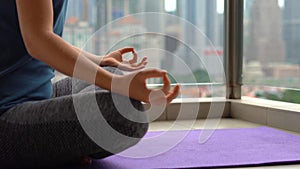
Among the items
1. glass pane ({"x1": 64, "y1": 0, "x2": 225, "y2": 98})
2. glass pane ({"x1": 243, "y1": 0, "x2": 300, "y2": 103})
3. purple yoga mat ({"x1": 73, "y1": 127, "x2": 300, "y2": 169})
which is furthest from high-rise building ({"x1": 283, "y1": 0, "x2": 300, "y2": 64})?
purple yoga mat ({"x1": 73, "y1": 127, "x2": 300, "y2": 169})

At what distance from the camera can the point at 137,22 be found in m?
1.71

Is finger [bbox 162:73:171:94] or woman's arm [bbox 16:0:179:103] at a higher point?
woman's arm [bbox 16:0:179:103]

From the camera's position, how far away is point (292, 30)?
2043 mm

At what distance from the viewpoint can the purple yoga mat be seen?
126cm

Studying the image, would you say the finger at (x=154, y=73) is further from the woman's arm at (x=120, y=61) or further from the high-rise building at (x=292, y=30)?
the high-rise building at (x=292, y=30)

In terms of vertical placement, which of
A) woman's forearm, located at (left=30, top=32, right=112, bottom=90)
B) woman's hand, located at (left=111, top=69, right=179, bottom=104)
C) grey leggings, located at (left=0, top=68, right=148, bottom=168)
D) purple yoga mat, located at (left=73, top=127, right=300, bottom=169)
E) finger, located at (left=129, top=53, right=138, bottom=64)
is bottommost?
purple yoga mat, located at (left=73, top=127, right=300, bottom=169)

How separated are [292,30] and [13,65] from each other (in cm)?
138

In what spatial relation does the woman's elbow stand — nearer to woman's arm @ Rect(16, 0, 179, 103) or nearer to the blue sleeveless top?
woman's arm @ Rect(16, 0, 179, 103)

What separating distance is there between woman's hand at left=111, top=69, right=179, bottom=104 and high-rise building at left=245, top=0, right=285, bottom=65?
1.29 meters

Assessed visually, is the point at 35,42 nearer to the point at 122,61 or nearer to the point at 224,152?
the point at 122,61

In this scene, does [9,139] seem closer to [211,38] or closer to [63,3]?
[63,3]

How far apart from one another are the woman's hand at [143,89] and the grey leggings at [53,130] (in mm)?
29

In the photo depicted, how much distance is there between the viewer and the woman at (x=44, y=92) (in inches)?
40.0

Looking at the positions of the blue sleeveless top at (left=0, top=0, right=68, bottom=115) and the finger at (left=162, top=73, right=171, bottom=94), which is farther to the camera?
the blue sleeveless top at (left=0, top=0, right=68, bottom=115)
